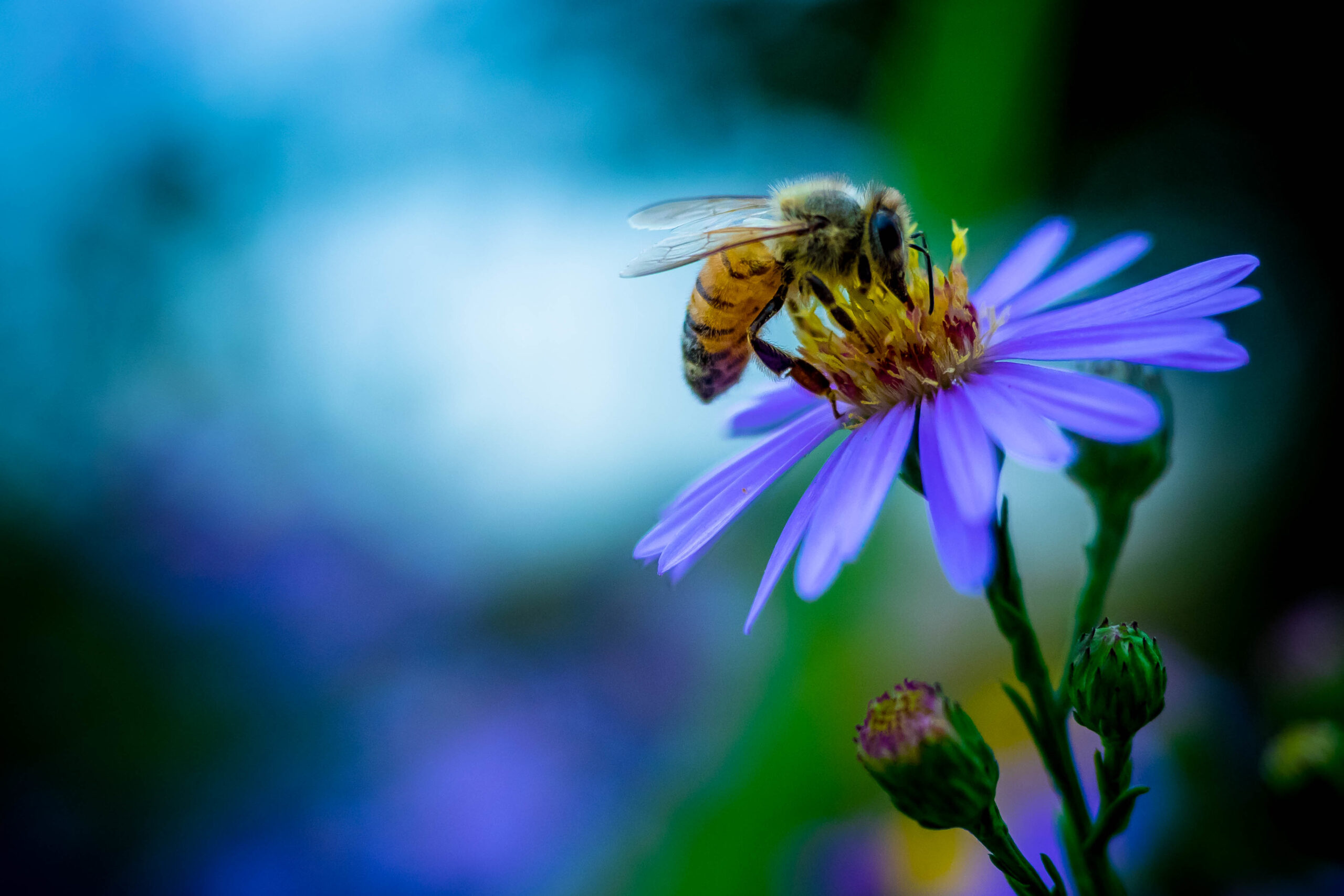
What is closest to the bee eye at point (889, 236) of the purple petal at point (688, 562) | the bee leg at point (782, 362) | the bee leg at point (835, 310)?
the bee leg at point (835, 310)

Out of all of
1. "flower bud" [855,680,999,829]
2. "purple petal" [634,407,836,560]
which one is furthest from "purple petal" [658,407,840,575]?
"flower bud" [855,680,999,829]

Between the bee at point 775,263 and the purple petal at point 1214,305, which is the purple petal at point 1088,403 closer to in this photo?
the purple petal at point 1214,305

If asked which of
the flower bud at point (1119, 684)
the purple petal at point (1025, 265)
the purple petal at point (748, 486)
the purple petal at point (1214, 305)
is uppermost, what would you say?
the purple petal at point (1025, 265)

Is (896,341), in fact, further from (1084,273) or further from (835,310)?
(1084,273)

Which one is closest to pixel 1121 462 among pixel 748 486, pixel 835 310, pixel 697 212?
pixel 835 310

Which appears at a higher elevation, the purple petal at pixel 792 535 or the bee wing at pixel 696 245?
the bee wing at pixel 696 245

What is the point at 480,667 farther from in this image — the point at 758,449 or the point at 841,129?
the point at 841,129

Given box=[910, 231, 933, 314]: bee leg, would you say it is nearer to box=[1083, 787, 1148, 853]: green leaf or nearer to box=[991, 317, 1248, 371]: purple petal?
box=[991, 317, 1248, 371]: purple petal

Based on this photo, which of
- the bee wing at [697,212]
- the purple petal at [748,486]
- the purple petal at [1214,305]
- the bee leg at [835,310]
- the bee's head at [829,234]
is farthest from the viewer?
the bee wing at [697,212]
